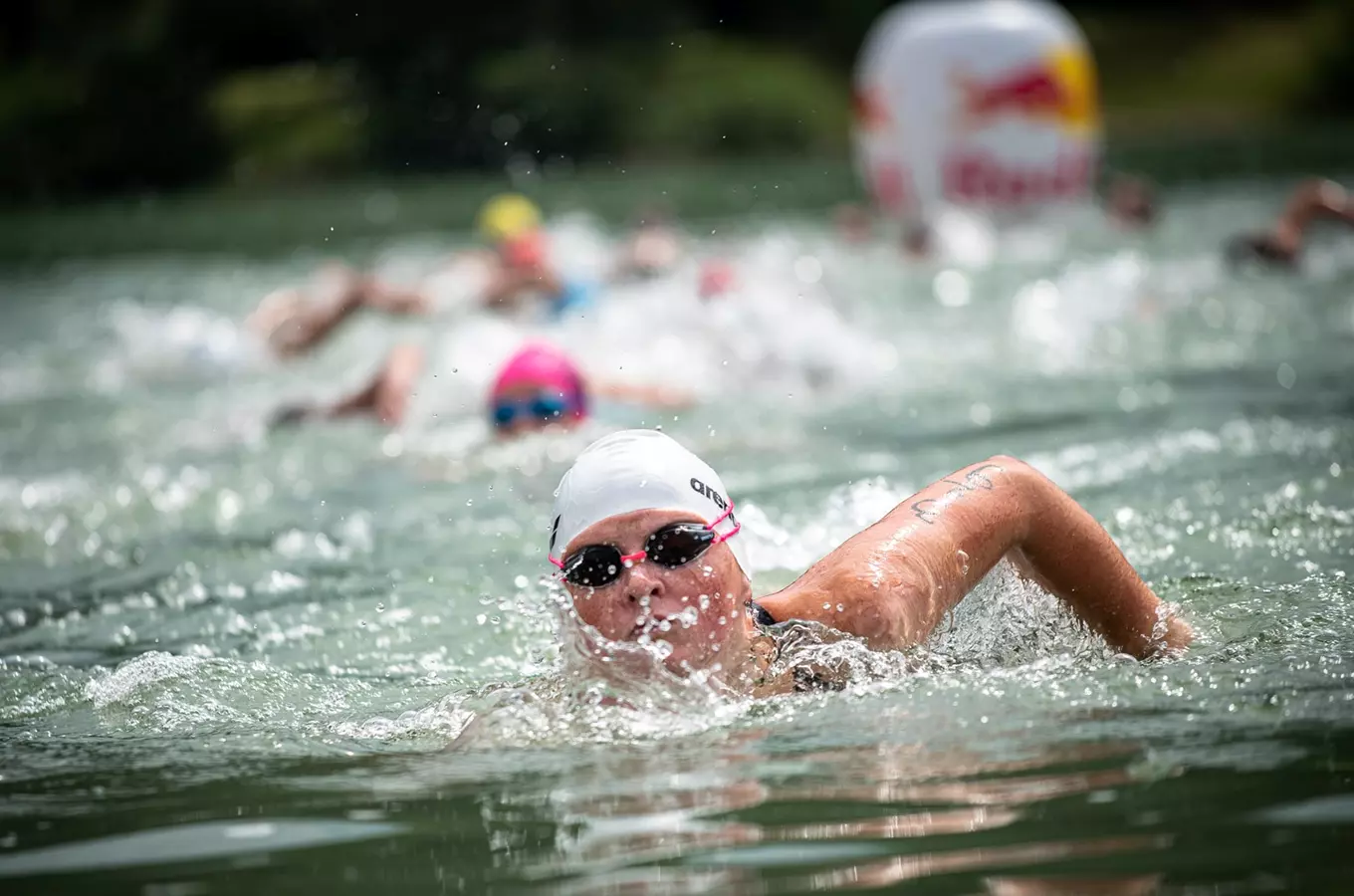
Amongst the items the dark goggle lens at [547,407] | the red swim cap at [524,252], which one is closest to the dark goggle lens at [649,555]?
the dark goggle lens at [547,407]

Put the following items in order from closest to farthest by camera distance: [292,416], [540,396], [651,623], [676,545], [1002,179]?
[651,623] < [676,545] < [540,396] < [292,416] < [1002,179]

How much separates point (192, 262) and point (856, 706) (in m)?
18.6

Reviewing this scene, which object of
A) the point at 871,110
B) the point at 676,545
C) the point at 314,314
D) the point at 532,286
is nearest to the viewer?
the point at 676,545

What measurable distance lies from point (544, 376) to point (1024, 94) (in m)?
8.78

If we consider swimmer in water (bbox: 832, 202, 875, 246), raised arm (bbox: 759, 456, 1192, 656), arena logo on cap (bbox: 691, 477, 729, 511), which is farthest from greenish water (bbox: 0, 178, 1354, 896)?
swimmer in water (bbox: 832, 202, 875, 246)

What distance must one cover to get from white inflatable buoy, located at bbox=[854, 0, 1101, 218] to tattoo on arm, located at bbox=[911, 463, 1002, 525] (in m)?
12.0

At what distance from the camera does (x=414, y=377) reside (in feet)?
33.4

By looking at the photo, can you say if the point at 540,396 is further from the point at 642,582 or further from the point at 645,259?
the point at 645,259

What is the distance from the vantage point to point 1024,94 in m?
15.7

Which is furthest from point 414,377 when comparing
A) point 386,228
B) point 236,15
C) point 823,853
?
point 236,15

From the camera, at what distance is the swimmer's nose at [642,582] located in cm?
391

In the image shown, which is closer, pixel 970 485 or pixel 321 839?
pixel 321 839

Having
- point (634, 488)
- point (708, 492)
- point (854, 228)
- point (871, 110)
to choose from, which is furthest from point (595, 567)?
point (871, 110)

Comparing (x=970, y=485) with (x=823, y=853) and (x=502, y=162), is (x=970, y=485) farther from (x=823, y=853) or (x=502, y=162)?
(x=502, y=162)
